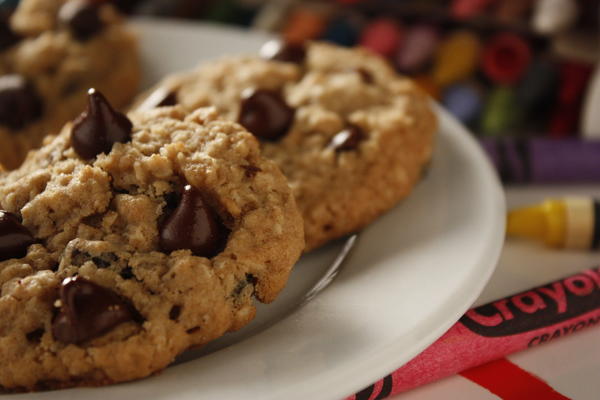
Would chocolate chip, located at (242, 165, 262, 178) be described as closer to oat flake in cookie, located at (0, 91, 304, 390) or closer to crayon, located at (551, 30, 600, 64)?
oat flake in cookie, located at (0, 91, 304, 390)

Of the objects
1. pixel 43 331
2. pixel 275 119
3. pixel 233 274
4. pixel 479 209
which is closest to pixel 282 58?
pixel 275 119

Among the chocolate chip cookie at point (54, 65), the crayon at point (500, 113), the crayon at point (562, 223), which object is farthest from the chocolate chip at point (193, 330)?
the crayon at point (500, 113)

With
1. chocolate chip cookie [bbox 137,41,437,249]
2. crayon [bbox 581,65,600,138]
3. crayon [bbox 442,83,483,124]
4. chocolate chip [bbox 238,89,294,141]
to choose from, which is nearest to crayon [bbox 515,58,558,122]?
crayon [bbox 442,83,483,124]

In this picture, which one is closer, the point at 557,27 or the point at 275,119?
the point at 275,119

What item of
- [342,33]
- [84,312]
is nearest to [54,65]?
[84,312]

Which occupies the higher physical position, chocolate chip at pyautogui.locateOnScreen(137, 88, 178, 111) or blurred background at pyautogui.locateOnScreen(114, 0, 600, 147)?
chocolate chip at pyautogui.locateOnScreen(137, 88, 178, 111)

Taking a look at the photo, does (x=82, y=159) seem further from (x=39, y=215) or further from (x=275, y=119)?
(x=275, y=119)

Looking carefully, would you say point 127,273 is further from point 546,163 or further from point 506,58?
point 506,58
